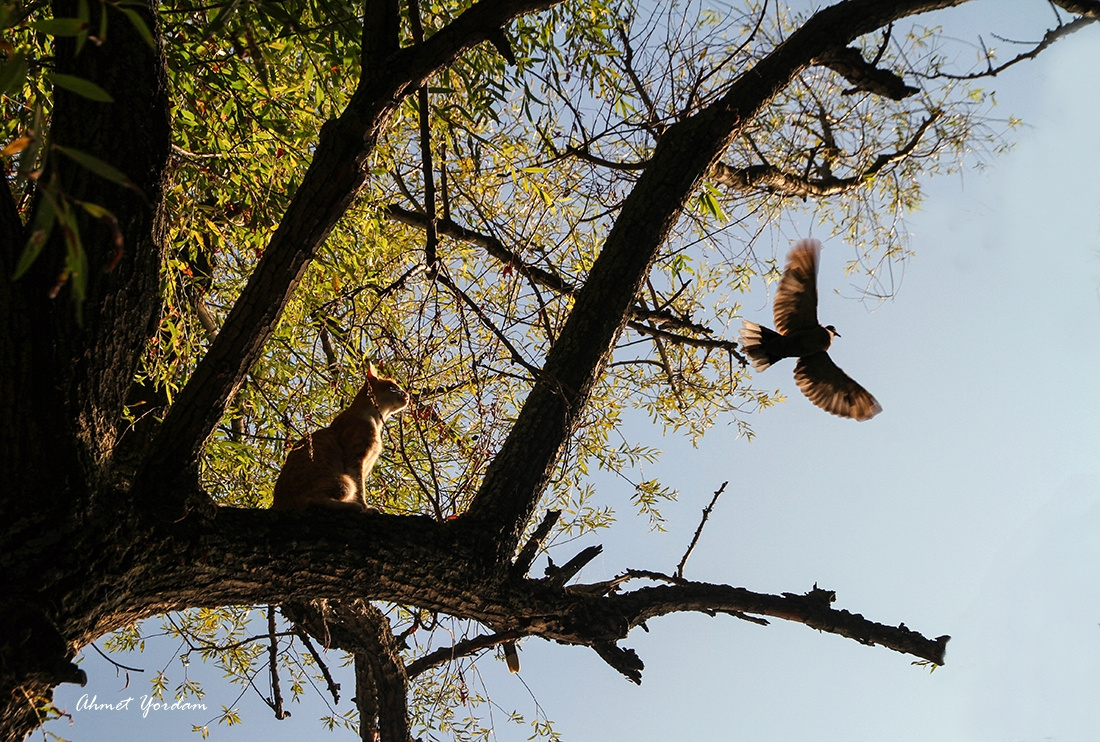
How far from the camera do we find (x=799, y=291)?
3.09m

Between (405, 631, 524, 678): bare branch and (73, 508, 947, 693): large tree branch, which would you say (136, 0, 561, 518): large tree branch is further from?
(405, 631, 524, 678): bare branch

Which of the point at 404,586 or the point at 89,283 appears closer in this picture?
the point at 89,283

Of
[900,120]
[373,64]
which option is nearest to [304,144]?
[373,64]

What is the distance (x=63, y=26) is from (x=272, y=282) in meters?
0.80

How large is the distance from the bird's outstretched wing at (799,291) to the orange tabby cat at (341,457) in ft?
5.18

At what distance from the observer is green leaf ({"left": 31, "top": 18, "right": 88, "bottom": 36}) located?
0.70m

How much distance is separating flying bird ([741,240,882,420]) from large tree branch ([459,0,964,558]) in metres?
0.83

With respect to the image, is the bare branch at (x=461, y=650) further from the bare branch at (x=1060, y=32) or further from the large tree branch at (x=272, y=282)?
the bare branch at (x=1060, y=32)

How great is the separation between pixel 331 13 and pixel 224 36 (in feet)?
0.86

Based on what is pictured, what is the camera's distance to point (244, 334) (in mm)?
1507

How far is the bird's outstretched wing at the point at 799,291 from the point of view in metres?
3.06

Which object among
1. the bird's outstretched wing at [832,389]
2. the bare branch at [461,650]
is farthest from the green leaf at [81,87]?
the bird's outstretched wing at [832,389]

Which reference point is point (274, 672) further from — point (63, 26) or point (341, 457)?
point (63, 26)

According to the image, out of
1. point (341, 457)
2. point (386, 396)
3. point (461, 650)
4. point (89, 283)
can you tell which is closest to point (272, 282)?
point (89, 283)
